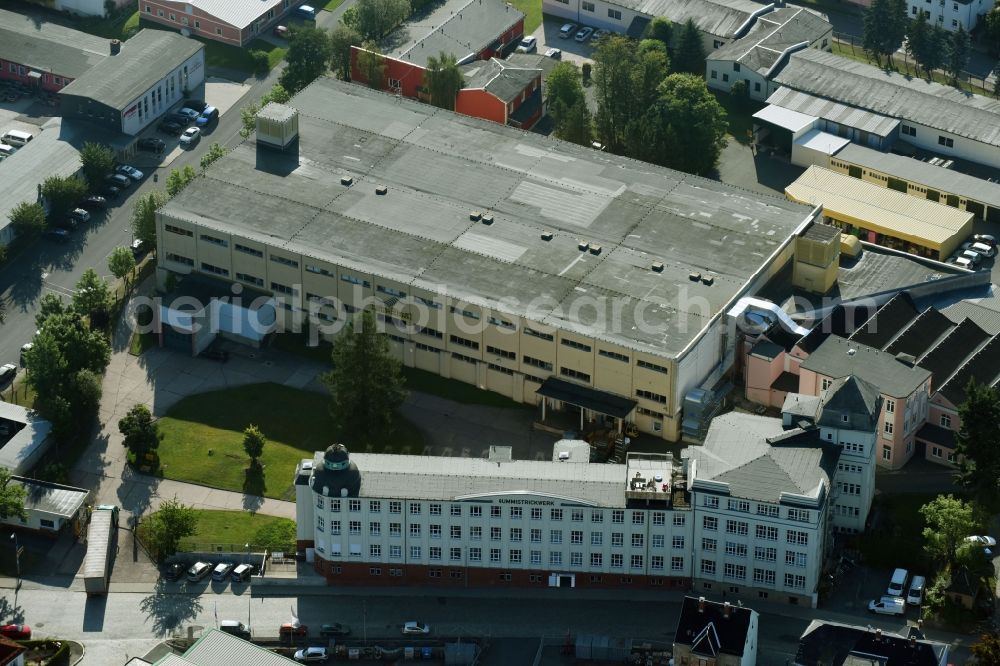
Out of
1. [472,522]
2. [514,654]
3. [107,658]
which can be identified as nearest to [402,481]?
[472,522]

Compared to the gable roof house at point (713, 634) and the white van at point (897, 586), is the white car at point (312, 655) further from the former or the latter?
the white van at point (897, 586)

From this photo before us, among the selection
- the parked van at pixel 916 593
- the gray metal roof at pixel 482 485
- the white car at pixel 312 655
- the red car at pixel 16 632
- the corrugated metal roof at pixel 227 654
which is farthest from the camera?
the parked van at pixel 916 593

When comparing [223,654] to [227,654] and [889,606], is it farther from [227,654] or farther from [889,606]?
[889,606]

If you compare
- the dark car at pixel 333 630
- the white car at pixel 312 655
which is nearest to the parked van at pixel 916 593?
the dark car at pixel 333 630

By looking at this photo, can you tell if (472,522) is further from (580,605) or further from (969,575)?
(969,575)

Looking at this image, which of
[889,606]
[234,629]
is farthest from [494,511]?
[889,606]

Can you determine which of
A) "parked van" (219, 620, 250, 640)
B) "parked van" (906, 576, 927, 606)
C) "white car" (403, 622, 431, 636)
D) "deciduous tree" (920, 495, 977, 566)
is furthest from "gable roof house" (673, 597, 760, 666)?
"parked van" (219, 620, 250, 640)
